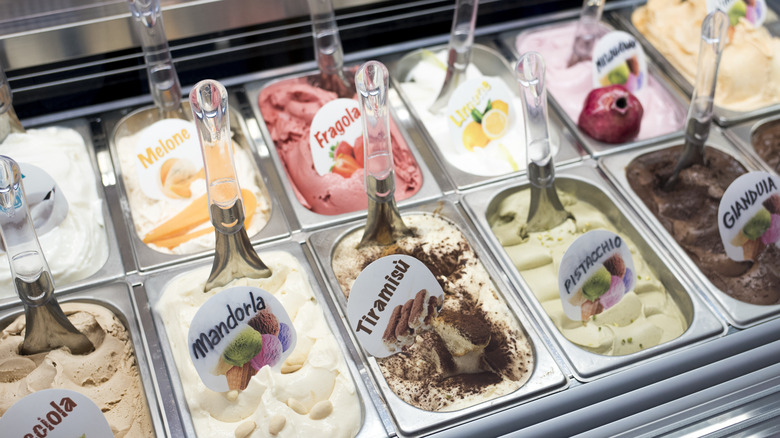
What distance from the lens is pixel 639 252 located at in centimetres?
173

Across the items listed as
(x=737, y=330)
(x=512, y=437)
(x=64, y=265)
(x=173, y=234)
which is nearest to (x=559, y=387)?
(x=512, y=437)

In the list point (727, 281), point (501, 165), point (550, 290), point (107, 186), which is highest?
point (107, 186)

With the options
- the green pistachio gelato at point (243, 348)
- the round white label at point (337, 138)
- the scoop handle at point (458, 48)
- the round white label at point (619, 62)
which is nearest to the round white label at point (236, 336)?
the green pistachio gelato at point (243, 348)

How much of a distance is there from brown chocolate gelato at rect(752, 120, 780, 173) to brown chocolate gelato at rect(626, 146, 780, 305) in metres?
0.12

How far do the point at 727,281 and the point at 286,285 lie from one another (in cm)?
95

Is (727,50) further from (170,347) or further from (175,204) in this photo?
(170,347)

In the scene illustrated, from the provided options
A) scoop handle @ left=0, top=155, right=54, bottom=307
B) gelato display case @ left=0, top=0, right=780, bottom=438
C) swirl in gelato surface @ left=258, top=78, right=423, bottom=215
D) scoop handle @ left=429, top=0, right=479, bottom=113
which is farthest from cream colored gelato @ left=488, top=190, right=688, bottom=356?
scoop handle @ left=0, top=155, right=54, bottom=307

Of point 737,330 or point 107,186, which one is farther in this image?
point 107,186

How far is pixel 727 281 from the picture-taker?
5.42ft

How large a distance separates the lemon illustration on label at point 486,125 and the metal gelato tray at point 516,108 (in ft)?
0.23

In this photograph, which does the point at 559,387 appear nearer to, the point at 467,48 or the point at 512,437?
the point at 512,437

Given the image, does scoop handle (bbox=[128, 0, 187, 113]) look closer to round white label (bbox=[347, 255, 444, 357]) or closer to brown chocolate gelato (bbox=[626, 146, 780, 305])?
round white label (bbox=[347, 255, 444, 357])

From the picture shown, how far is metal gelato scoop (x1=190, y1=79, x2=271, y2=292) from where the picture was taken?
124 centimetres

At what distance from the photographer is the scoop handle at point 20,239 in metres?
1.16
